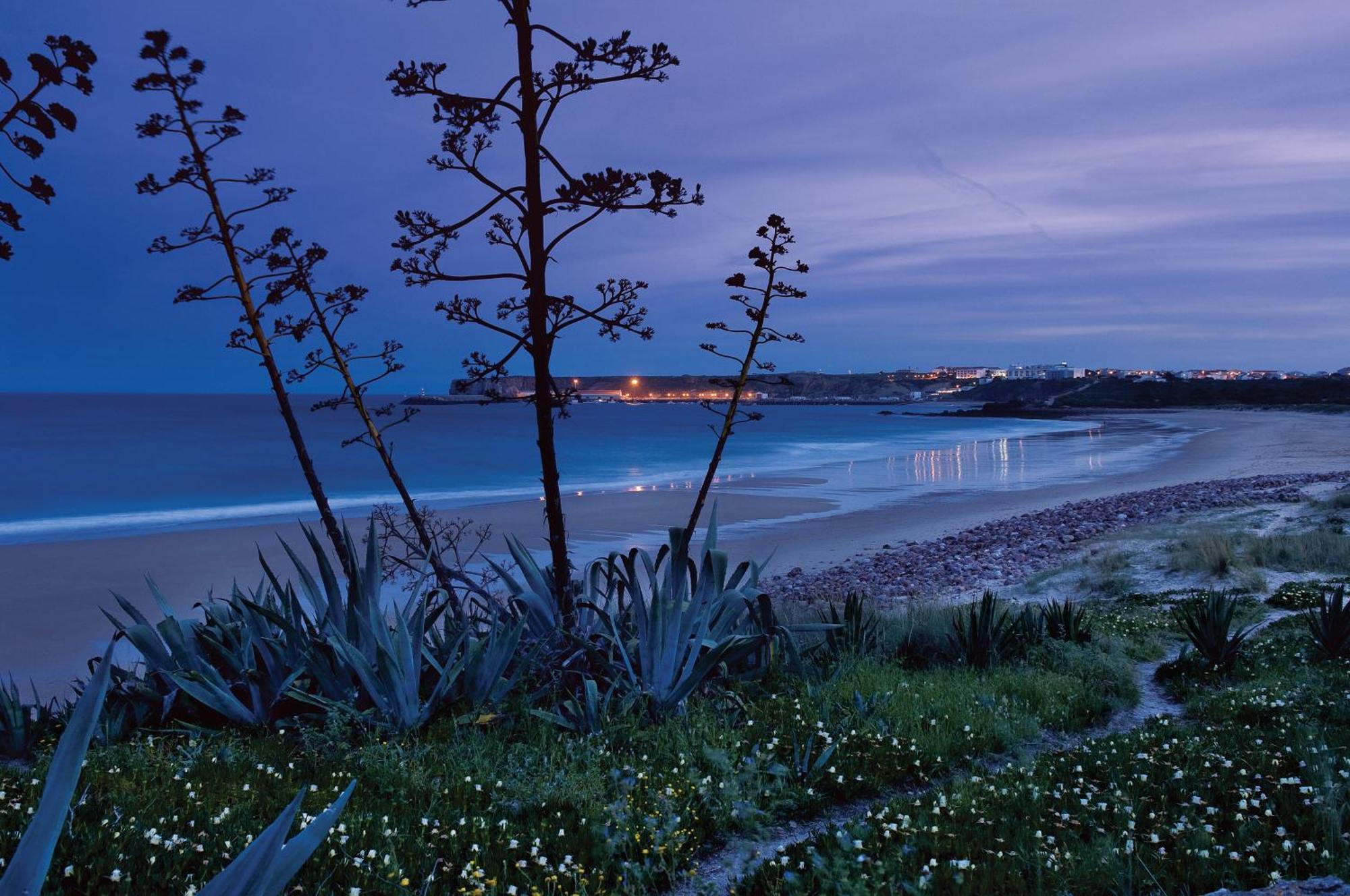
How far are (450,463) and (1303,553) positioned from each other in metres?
41.4

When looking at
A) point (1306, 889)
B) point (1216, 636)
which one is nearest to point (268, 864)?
point (1306, 889)

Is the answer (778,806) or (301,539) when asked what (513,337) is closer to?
(778,806)

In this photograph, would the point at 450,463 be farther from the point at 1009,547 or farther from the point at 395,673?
the point at 395,673

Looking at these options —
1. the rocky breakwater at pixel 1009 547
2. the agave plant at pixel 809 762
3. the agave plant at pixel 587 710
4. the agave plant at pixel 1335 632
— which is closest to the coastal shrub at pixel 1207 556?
the rocky breakwater at pixel 1009 547

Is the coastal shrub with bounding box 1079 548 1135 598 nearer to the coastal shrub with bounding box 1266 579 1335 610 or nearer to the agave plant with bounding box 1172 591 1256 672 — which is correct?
the coastal shrub with bounding box 1266 579 1335 610

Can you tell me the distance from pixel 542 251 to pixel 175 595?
13.3 meters

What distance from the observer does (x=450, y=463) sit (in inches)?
1882

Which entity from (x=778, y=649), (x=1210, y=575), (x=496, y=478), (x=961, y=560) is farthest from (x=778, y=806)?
(x=496, y=478)

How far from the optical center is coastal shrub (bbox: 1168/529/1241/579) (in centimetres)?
1241

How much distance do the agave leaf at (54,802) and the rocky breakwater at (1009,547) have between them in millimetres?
11176

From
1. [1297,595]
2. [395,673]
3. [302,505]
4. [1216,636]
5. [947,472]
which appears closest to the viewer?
[395,673]

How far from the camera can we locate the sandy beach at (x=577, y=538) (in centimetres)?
1275

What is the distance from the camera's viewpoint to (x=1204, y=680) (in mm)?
6852

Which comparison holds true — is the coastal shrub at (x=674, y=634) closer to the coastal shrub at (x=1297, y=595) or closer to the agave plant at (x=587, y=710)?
the agave plant at (x=587, y=710)
